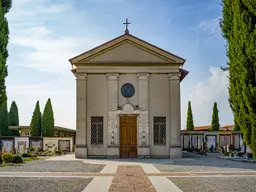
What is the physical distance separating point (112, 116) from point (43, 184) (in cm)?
1296

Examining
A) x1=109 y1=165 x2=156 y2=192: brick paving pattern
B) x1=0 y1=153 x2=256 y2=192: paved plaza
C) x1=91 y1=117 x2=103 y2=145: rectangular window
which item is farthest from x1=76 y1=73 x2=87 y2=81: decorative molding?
x1=109 y1=165 x2=156 y2=192: brick paving pattern

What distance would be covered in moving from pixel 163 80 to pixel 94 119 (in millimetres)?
5365

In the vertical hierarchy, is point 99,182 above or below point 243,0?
below

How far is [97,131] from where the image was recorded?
25.2 metres

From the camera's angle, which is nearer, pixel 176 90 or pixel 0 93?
pixel 0 93

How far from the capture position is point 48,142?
3300cm

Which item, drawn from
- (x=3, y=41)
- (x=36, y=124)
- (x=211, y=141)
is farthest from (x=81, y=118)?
(x=36, y=124)

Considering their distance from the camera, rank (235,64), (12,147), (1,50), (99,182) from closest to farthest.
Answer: (235,64), (99,182), (1,50), (12,147)

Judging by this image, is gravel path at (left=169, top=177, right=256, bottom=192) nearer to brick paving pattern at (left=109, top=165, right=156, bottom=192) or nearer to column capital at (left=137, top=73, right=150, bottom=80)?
brick paving pattern at (left=109, top=165, right=156, bottom=192)

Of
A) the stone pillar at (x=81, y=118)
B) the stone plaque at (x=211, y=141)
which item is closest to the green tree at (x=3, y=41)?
the stone pillar at (x=81, y=118)

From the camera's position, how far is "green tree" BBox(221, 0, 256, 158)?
34.2 feet

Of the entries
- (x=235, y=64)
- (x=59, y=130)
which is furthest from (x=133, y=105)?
(x=59, y=130)

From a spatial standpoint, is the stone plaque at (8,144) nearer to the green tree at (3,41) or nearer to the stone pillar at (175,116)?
the green tree at (3,41)

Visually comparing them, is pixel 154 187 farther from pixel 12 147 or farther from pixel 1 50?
pixel 12 147
